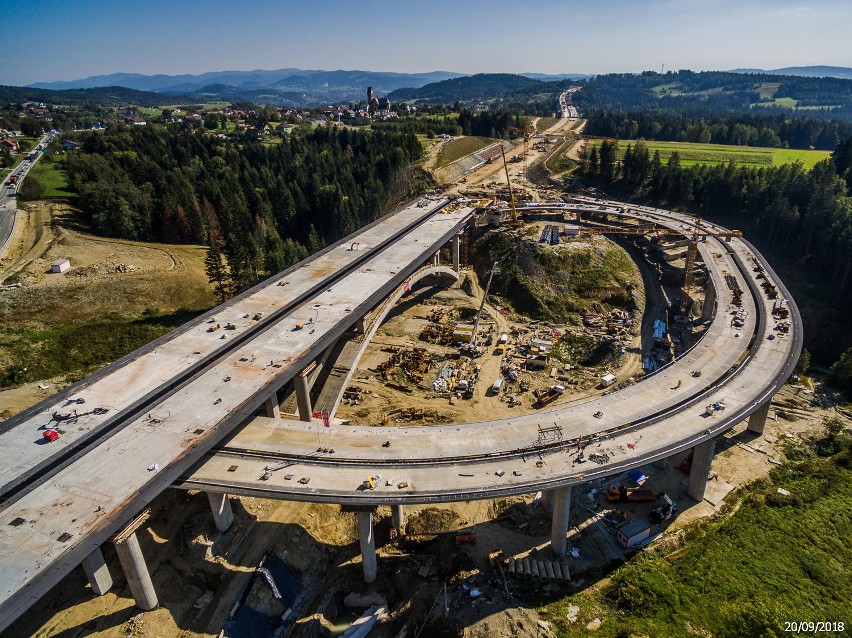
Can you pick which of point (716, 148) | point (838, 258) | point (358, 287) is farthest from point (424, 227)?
point (716, 148)

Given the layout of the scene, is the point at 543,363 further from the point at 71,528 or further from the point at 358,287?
the point at 71,528

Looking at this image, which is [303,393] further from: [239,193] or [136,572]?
[239,193]

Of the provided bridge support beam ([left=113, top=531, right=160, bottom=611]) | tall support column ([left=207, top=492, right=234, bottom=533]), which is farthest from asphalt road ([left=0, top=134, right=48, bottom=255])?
bridge support beam ([left=113, top=531, right=160, bottom=611])

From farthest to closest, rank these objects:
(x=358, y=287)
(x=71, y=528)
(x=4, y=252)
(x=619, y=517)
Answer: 1. (x=4, y=252)
2. (x=358, y=287)
3. (x=619, y=517)
4. (x=71, y=528)

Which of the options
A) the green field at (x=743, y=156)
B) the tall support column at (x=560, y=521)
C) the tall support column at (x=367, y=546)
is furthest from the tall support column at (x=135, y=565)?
the green field at (x=743, y=156)

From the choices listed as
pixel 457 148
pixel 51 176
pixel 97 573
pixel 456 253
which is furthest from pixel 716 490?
pixel 51 176

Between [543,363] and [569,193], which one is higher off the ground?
[569,193]
